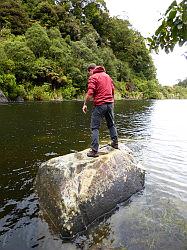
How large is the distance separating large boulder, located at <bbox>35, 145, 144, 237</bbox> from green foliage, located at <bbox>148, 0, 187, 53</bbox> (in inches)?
173

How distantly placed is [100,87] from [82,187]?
9.70 ft

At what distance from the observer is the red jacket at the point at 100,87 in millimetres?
8373

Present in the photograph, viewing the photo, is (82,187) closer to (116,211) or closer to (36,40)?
(116,211)


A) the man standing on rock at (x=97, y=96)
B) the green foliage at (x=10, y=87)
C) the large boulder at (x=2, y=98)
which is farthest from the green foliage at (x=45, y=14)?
the man standing on rock at (x=97, y=96)

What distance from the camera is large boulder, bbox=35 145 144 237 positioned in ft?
22.0

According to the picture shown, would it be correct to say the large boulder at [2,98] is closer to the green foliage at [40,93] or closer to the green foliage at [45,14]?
the green foliage at [40,93]

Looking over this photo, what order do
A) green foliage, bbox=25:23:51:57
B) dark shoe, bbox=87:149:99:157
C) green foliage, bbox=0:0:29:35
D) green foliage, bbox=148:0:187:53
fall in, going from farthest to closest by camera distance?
green foliage, bbox=0:0:29:35, green foliage, bbox=25:23:51:57, dark shoe, bbox=87:149:99:157, green foliage, bbox=148:0:187:53

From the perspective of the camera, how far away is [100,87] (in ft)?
27.8

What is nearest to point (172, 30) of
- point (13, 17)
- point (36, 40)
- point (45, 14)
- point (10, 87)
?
point (10, 87)

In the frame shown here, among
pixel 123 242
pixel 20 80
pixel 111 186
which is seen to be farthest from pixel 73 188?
pixel 20 80

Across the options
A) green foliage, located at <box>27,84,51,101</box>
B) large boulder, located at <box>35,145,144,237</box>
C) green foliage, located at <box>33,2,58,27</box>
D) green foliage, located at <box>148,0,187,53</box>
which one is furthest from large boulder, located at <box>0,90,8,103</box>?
green foliage, located at <box>148,0,187,53</box>

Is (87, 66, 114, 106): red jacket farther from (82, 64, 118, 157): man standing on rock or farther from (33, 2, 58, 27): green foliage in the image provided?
(33, 2, 58, 27): green foliage

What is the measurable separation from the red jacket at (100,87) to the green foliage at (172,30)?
4872mm

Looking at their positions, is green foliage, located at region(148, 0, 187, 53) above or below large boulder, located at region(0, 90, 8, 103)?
above
